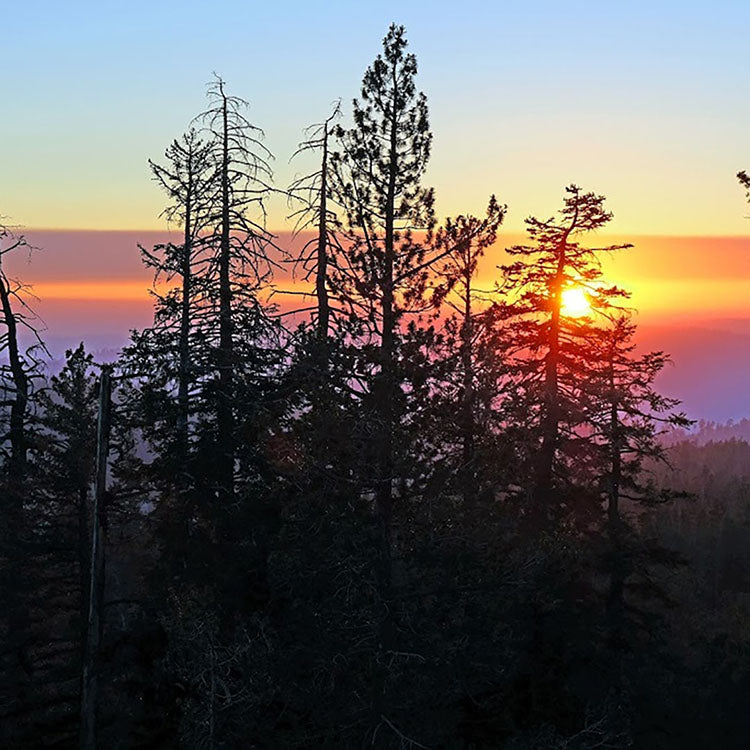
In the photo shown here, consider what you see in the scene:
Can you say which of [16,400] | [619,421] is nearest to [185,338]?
[16,400]

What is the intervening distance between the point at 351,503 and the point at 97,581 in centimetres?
473

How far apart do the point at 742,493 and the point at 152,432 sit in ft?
376

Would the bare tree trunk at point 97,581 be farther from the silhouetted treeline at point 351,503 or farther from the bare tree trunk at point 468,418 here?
the bare tree trunk at point 468,418

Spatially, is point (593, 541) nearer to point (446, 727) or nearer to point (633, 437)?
point (633, 437)

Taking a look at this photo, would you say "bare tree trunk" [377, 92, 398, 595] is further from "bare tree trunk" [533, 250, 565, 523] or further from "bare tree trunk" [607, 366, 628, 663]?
"bare tree trunk" [607, 366, 628, 663]

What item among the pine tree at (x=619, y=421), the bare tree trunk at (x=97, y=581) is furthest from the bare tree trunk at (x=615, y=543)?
the bare tree trunk at (x=97, y=581)

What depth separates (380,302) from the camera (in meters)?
17.8

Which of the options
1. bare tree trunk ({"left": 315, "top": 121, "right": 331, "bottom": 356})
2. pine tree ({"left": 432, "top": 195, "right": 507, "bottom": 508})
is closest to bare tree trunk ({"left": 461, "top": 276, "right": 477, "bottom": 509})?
pine tree ({"left": 432, "top": 195, "right": 507, "bottom": 508})

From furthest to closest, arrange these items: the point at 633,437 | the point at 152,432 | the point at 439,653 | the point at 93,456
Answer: the point at 633,437 → the point at 152,432 → the point at 93,456 → the point at 439,653

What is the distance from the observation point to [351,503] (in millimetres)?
16672

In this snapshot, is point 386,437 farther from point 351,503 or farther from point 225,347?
point 225,347

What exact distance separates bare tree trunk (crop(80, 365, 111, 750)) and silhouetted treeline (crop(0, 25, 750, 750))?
0.06 m

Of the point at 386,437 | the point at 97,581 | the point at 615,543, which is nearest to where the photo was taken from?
the point at 386,437

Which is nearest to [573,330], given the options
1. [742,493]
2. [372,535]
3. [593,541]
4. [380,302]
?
[593,541]
